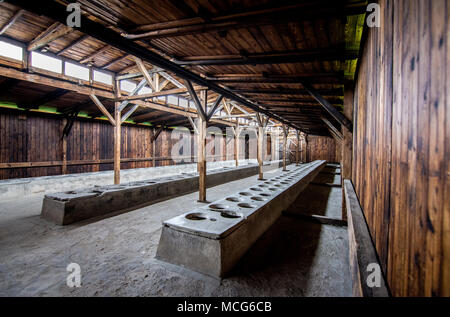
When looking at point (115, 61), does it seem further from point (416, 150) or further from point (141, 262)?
point (416, 150)

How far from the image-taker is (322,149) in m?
21.8

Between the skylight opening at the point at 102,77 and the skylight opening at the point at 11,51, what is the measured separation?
2.14 meters

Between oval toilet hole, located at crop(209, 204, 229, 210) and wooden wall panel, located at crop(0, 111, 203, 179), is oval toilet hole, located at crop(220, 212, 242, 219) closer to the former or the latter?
oval toilet hole, located at crop(209, 204, 229, 210)

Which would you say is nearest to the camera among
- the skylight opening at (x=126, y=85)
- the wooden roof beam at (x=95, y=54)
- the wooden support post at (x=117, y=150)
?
the wooden roof beam at (x=95, y=54)

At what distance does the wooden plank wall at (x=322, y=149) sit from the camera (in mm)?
21406

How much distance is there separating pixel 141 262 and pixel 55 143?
371 inches

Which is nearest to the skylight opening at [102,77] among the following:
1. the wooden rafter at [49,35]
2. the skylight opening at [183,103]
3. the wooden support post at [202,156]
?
the wooden rafter at [49,35]

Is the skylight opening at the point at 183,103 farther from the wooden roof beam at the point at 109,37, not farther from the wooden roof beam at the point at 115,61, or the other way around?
the wooden roof beam at the point at 109,37

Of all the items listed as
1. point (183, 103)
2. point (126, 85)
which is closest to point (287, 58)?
point (126, 85)

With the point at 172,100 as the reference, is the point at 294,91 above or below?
below

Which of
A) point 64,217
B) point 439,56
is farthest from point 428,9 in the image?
point 64,217

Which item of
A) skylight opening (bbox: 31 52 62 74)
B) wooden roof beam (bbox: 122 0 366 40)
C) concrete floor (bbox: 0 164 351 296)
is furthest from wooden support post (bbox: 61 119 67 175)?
wooden roof beam (bbox: 122 0 366 40)

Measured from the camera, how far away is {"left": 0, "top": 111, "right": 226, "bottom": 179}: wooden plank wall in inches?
319

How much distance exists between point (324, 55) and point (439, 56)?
9.29ft
